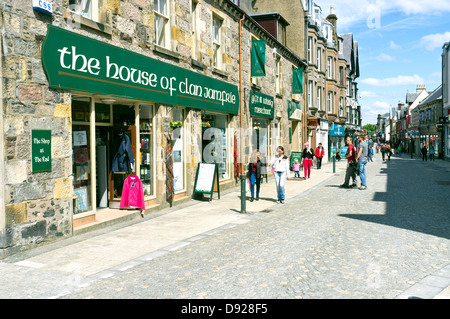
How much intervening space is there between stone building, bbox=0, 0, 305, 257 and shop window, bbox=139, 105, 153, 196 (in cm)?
3

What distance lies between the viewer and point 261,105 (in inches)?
790

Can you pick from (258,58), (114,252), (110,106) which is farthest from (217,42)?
(114,252)

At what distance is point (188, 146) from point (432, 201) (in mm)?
7608

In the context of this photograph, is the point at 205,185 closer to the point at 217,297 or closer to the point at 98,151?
the point at 98,151

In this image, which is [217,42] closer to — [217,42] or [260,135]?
[217,42]

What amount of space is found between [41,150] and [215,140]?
889cm

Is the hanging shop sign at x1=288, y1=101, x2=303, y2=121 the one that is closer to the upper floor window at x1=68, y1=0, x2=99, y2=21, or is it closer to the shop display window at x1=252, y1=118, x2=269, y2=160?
the shop display window at x1=252, y1=118, x2=269, y2=160

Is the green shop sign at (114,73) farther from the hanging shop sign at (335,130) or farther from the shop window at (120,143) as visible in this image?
the hanging shop sign at (335,130)

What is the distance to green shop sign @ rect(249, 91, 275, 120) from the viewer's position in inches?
742

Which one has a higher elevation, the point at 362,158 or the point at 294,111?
the point at 294,111

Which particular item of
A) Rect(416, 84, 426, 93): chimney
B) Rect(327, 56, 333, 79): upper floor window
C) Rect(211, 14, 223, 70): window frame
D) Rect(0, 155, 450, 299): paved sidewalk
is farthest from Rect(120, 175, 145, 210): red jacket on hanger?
Rect(416, 84, 426, 93): chimney

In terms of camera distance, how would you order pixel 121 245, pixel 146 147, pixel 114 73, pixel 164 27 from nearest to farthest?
pixel 121 245, pixel 114 73, pixel 146 147, pixel 164 27

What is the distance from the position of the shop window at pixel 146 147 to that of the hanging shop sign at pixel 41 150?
3644 millimetres
